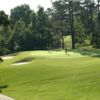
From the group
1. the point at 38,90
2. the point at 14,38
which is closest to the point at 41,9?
the point at 14,38

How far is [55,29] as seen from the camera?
100 m

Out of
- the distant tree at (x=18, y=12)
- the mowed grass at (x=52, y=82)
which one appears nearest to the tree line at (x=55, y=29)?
the distant tree at (x=18, y=12)

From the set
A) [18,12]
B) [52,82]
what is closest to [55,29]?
[18,12]

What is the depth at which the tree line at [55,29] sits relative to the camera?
3339 inches

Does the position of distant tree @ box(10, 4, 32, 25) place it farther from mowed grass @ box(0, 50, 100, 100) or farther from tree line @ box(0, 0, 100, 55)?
mowed grass @ box(0, 50, 100, 100)

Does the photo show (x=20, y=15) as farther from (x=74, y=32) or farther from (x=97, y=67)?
(x=97, y=67)

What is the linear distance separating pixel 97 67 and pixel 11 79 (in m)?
7.91

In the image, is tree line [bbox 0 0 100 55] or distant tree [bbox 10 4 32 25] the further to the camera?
distant tree [bbox 10 4 32 25]

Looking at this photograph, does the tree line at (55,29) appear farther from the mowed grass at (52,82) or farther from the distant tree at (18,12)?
the mowed grass at (52,82)

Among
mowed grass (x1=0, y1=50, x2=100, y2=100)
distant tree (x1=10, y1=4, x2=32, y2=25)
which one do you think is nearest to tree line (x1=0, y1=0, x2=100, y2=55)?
distant tree (x1=10, y1=4, x2=32, y2=25)

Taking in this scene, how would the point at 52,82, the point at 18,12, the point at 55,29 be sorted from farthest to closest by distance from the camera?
the point at 18,12, the point at 55,29, the point at 52,82

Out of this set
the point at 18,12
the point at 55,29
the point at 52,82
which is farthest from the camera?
the point at 18,12

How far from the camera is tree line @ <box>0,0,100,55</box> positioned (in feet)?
278

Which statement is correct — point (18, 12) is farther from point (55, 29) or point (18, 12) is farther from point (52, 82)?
point (52, 82)
